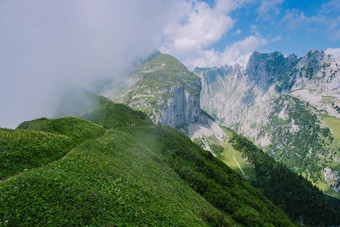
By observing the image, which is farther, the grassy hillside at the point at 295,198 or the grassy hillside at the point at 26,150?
the grassy hillside at the point at 295,198

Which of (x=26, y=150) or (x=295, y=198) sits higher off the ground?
(x=26, y=150)

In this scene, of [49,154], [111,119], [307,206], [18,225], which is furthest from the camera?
[307,206]

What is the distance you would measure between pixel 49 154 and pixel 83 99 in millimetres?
162075

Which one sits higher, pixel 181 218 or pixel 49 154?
pixel 49 154

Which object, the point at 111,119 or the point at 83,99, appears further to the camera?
the point at 83,99

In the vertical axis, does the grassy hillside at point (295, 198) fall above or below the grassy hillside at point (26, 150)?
below

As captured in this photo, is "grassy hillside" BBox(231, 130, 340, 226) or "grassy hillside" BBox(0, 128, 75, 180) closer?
"grassy hillside" BBox(0, 128, 75, 180)

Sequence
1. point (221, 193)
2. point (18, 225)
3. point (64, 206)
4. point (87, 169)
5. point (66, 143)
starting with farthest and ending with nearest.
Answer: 1. point (221, 193)
2. point (66, 143)
3. point (87, 169)
4. point (64, 206)
5. point (18, 225)

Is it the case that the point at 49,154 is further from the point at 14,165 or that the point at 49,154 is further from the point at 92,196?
the point at 92,196

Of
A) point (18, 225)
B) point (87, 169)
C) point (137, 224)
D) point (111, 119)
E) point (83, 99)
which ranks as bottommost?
point (137, 224)

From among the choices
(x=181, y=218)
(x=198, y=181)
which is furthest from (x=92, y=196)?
(x=198, y=181)

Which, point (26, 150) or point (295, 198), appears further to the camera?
point (295, 198)

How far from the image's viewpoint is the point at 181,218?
2512cm

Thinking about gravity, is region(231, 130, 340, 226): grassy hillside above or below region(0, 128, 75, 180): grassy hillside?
below
